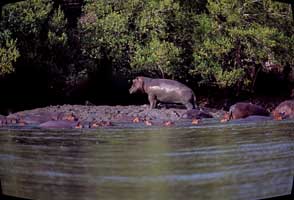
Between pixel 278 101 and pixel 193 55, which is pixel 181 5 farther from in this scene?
pixel 278 101

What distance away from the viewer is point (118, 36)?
1.29m

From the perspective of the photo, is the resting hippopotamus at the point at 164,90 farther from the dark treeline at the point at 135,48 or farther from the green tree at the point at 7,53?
the green tree at the point at 7,53

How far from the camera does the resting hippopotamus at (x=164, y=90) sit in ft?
4.20

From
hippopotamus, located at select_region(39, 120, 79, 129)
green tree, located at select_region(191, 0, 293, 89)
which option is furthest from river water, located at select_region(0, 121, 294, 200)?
green tree, located at select_region(191, 0, 293, 89)

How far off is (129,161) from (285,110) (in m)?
0.43

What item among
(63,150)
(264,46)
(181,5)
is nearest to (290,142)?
(264,46)

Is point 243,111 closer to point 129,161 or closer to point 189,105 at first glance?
point 189,105

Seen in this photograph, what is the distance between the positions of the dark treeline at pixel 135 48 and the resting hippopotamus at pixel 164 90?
2 cm

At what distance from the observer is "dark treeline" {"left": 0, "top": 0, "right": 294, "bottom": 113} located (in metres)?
1.26

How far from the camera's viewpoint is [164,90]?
129 cm

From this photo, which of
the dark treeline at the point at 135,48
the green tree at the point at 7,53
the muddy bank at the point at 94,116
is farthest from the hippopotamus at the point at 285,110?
the green tree at the point at 7,53

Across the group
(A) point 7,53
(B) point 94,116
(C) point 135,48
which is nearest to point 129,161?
(B) point 94,116

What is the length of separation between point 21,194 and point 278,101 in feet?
2.30

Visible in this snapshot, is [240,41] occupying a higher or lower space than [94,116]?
higher
